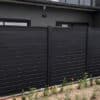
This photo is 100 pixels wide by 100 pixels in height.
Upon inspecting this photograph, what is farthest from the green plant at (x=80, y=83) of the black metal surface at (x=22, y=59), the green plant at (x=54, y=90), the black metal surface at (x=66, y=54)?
the black metal surface at (x=22, y=59)

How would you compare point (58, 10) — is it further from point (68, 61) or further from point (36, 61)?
point (36, 61)

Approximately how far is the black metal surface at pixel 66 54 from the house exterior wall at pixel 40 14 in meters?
3.06

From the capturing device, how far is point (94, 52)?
1284 cm

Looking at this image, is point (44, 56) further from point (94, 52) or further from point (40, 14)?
point (40, 14)

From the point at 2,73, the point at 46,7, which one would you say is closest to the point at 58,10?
the point at 46,7

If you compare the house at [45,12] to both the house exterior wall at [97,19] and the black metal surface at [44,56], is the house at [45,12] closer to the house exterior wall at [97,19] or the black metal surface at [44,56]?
the house exterior wall at [97,19]

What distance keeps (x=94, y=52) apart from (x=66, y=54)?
200 centimetres

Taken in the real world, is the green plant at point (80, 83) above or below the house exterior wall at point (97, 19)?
below

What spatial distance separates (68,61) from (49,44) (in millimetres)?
1251

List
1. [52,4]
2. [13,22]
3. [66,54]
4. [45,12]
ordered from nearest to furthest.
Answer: [66,54] → [13,22] → [52,4] → [45,12]

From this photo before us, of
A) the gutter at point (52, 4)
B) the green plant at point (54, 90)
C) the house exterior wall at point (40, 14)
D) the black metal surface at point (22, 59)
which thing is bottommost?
the green plant at point (54, 90)

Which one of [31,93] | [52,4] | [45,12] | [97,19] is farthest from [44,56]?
[97,19]

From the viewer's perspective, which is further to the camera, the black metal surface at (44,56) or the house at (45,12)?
the house at (45,12)

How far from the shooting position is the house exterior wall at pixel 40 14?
43.1 ft
